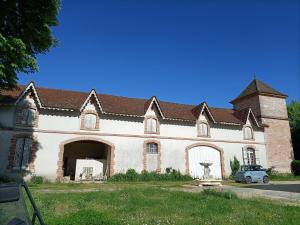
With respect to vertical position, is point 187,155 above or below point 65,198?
above

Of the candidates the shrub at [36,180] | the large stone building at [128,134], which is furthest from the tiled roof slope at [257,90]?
the shrub at [36,180]

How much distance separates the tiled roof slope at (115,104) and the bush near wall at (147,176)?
5192mm

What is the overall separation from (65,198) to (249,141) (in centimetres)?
2290

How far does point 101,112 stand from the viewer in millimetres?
22516

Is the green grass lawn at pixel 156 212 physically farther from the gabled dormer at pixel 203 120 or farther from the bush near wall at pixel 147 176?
the gabled dormer at pixel 203 120

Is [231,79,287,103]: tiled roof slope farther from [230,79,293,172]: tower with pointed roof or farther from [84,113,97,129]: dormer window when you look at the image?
[84,113,97,129]: dormer window

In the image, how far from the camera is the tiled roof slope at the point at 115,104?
21531 millimetres

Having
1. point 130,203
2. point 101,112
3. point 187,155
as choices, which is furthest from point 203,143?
point 130,203

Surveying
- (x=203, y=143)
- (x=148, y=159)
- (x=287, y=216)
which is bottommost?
(x=287, y=216)

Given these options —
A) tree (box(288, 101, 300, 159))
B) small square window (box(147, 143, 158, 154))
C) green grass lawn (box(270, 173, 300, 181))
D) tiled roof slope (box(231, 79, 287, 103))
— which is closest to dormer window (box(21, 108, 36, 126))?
small square window (box(147, 143, 158, 154))

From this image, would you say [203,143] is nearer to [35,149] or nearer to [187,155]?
[187,155]

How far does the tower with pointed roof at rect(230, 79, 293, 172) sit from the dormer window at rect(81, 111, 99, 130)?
18.7 m

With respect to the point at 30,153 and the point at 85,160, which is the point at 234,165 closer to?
the point at 85,160

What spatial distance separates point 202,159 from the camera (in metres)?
26.0
